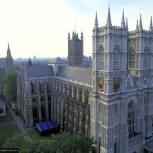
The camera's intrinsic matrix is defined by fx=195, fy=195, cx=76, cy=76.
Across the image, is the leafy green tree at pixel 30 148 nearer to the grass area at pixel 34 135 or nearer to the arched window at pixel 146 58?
the grass area at pixel 34 135

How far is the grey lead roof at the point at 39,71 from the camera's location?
77.8 meters

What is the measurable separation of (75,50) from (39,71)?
104ft

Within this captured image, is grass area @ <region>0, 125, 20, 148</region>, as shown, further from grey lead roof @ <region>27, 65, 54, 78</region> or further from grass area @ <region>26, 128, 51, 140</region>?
grey lead roof @ <region>27, 65, 54, 78</region>

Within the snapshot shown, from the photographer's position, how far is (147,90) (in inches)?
2185

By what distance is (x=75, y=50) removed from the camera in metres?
105

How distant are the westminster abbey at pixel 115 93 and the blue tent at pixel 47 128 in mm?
2811

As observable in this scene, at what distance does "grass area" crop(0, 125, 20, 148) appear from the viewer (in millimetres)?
63531

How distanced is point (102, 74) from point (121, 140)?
56.0ft

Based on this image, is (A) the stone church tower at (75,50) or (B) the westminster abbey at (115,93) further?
(A) the stone church tower at (75,50)

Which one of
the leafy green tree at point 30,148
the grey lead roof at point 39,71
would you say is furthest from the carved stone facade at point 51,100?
the leafy green tree at point 30,148

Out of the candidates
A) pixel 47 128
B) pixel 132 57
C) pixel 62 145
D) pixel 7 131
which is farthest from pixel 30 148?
pixel 132 57

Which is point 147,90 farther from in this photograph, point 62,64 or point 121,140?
point 62,64

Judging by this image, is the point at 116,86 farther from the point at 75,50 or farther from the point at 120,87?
the point at 75,50

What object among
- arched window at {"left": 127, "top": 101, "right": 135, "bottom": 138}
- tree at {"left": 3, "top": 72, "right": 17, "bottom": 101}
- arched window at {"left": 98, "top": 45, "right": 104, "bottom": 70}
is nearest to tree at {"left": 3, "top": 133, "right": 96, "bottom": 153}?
arched window at {"left": 127, "top": 101, "right": 135, "bottom": 138}
